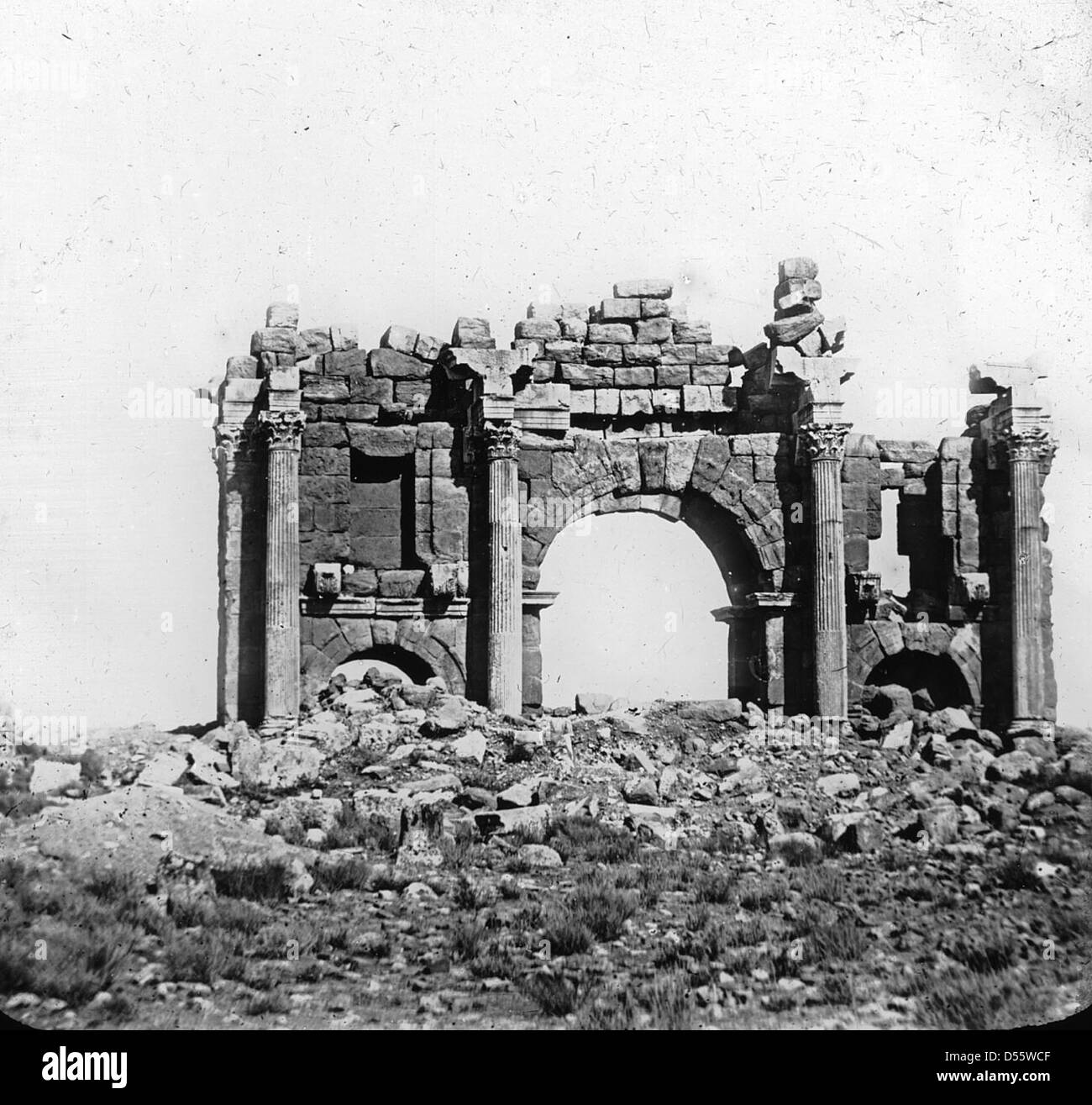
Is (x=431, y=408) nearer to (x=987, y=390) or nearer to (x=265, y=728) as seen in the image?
(x=265, y=728)

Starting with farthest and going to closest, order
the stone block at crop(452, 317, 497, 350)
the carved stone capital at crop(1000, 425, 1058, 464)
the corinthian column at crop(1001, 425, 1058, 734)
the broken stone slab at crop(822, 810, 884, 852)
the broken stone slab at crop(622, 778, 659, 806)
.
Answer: the carved stone capital at crop(1000, 425, 1058, 464) < the corinthian column at crop(1001, 425, 1058, 734) < the stone block at crop(452, 317, 497, 350) < the broken stone slab at crop(622, 778, 659, 806) < the broken stone slab at crop(822, 810, 884, 852)

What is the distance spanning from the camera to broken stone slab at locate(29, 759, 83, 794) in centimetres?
1262

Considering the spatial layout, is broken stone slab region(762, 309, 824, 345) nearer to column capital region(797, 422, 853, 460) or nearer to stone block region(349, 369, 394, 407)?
column capital region(797, 422, 853, 460)

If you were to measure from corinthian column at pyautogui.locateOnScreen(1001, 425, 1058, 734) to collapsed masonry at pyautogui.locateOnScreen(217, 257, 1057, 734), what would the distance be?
33 mm

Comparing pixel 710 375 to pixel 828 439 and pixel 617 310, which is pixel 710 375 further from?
pixel 828 439

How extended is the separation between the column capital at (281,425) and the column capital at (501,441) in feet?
7.36

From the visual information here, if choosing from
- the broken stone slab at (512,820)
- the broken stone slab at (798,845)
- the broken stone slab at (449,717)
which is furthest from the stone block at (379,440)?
the broken stone slab at (798,845)

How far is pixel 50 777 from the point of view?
503 inches

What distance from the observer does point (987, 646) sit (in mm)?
18000

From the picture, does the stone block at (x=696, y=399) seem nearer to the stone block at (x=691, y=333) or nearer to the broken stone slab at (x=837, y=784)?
the stone block at (x=691, y=333)

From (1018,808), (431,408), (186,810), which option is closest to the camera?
(186,810)

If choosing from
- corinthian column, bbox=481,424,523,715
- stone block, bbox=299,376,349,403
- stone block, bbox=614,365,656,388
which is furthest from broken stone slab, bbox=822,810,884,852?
stone block, bbox=299,376,349,403
